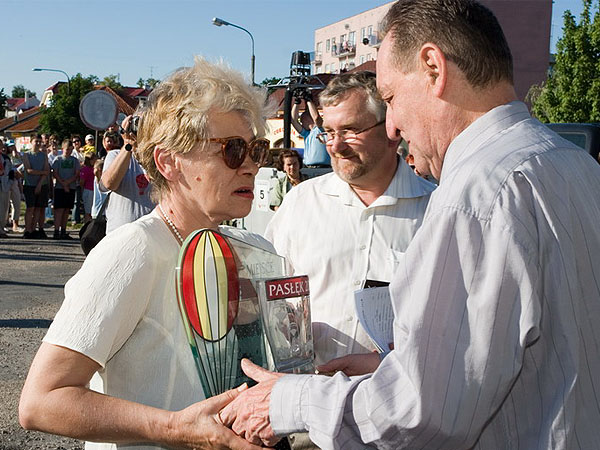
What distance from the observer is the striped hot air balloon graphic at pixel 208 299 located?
1989mm

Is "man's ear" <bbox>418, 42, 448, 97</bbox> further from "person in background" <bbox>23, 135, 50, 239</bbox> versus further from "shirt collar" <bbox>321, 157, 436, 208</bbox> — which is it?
"person in background" <bbox>23, 135, 50, 239</bbox>

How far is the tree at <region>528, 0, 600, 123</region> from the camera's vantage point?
82.8 ft

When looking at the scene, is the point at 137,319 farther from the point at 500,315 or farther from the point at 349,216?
the point at 349,216

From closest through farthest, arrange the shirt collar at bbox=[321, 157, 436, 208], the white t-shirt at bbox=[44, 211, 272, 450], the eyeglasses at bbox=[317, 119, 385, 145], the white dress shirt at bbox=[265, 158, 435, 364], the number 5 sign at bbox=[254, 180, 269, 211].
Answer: the white t-shirt at bbox=[44, 211, 272, 450] → the white dress shirt at bbox=[265, 158, 435, 364] → the shirt collar at bbox=[321, 157, 436, 208] → the eyeglasses at bbox=[317, 119, 385, 145] → the number 5 sign at bbox=[254, 180, 269, 211]

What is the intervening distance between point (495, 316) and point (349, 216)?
6.00 ft

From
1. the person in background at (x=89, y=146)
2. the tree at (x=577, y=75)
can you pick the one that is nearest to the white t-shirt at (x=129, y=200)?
the person in background at (x=89, y=146)

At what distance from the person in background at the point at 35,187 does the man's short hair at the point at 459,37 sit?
47.8 feet

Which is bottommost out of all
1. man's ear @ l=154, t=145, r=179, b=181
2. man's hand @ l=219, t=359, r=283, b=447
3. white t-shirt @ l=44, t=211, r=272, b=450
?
man's hand @ l=219, t=359, r=283, b=447

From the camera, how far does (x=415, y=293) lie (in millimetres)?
1644

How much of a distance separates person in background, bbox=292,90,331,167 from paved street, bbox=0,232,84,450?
335cm

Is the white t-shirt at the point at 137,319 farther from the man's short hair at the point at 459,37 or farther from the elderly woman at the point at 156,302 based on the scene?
the man's short hair at the point at 459,37

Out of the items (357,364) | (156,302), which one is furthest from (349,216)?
(156,302)

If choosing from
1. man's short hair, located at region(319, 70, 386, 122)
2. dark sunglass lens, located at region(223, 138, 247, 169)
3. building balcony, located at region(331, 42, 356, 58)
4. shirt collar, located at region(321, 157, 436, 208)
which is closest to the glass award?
dark sunglass lens, located at region(223, 138, 247, 169)

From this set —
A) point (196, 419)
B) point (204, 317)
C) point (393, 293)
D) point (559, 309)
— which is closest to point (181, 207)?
point (204, 317)
